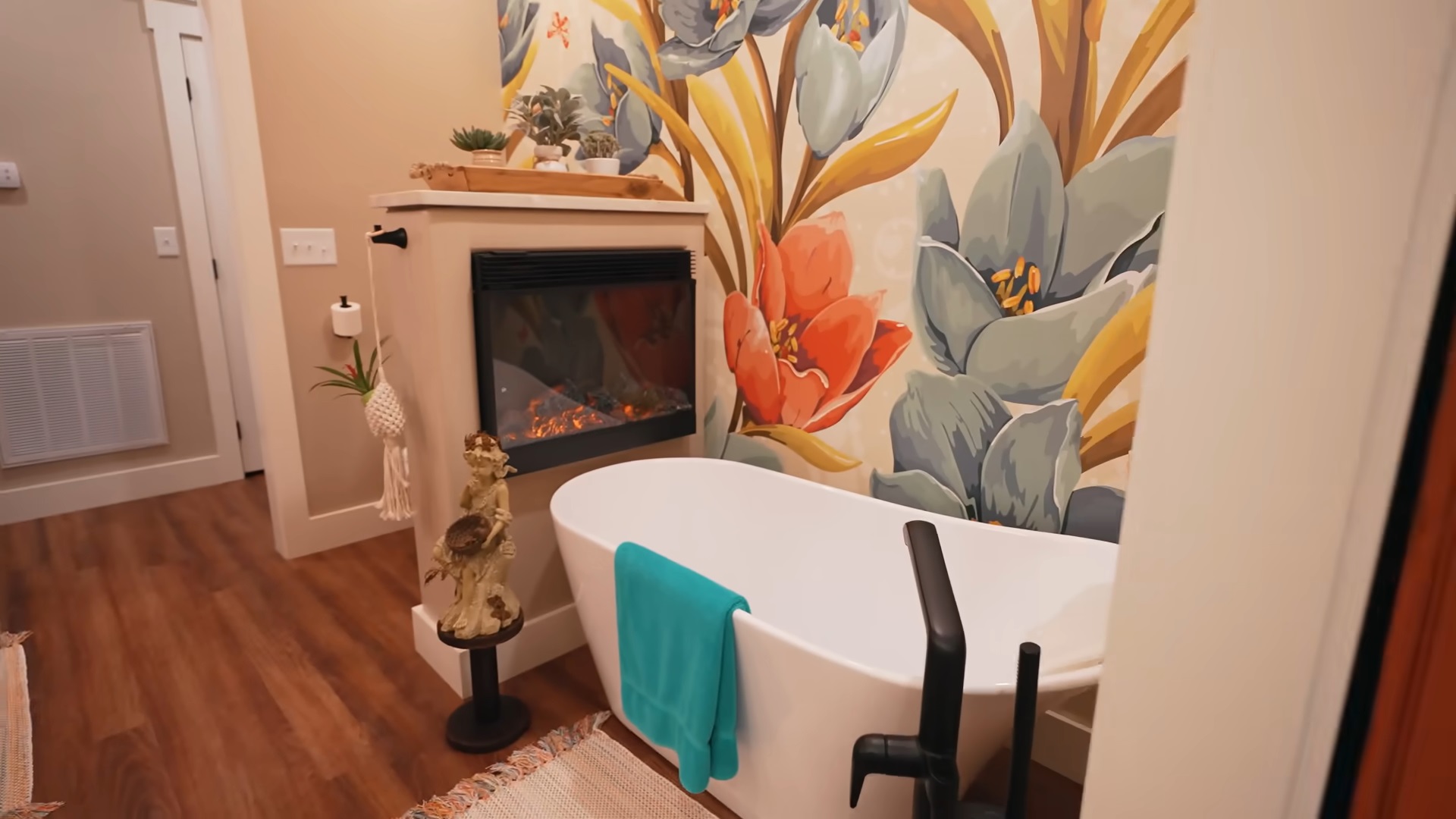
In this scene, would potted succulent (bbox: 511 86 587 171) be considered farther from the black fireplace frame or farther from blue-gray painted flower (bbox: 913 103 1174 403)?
blue-gray painted flower (bbox: 913 103 1174 403)

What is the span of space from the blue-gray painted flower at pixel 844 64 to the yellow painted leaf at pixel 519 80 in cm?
137

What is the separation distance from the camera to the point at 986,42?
1.64 meters

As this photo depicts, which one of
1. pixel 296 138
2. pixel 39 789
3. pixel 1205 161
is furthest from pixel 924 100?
pixel 39 789

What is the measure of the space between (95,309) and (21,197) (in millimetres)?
483

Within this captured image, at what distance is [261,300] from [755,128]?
185 cm

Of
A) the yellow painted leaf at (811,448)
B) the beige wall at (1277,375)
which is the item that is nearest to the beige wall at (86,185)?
the yellow painted leaf at (811,448)

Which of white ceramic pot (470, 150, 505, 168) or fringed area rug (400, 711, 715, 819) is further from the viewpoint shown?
white ceramic pot (470, 150, 505, 168)

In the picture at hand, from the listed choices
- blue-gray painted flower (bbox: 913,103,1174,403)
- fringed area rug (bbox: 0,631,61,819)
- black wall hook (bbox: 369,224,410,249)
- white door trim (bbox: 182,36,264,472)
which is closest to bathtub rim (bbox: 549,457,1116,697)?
blue-gray painted flower (bbox: 913,103,1174,403)

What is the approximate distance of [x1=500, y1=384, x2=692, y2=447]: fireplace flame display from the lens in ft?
6.66

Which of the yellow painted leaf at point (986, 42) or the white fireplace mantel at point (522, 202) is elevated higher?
the yellow painted leaf at point (986, 42)

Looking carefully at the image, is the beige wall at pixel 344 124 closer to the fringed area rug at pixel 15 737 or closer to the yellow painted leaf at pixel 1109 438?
the fringed area rug at pixel 15 737

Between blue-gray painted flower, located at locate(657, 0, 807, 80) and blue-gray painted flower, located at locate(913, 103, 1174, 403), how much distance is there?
0.73 m

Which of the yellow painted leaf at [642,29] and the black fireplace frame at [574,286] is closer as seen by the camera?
the black fireplace frame at [574,286]

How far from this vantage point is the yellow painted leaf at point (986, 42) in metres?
1.62
